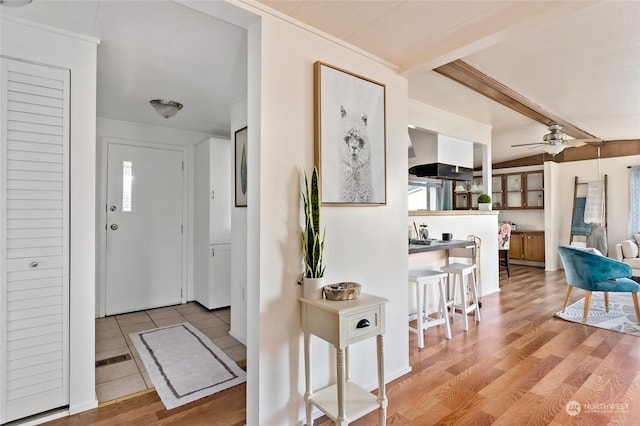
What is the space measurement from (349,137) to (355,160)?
0.15m

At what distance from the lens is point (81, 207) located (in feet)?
6.33

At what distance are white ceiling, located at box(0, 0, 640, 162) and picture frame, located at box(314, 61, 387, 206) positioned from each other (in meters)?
0.28

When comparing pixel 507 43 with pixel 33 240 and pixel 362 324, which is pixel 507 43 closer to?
pixel 362 324

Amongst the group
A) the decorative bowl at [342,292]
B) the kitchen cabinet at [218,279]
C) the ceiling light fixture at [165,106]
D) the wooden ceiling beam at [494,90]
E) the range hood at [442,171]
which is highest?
the wooden ceiling beam at [494,90]

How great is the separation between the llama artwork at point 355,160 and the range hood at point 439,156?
220 centimetres

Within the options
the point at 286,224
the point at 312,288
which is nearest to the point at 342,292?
the point at 312,288

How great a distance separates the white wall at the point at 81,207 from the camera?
6.23ft

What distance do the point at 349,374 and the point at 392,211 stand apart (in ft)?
3.68

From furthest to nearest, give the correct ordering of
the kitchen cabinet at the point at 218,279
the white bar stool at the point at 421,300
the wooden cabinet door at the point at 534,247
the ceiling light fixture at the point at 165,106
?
the wooden cabinet door at the point at 534,247 < the kitchen cabinet at the point at 218,279 < the ceiling light fixture at the point at 165,106 < the white bar stool at the point at 421,300

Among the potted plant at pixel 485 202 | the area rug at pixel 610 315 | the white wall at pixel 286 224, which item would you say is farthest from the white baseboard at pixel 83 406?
the potted plant at pixel 485 202

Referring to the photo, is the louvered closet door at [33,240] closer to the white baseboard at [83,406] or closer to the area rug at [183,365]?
the white baseboard at [83,406]

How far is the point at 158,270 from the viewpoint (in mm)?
4020

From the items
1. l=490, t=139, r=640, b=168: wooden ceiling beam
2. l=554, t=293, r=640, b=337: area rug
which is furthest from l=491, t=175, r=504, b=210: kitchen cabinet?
l=554, t=293, r=640, b=337: area rug

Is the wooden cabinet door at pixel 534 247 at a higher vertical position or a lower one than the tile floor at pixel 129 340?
higher
